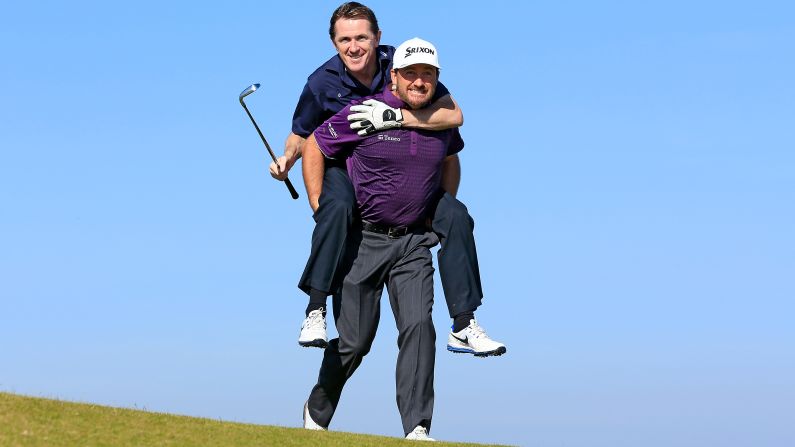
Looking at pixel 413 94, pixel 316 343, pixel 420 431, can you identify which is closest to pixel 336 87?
pixel 413 94

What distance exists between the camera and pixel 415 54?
11.7 m

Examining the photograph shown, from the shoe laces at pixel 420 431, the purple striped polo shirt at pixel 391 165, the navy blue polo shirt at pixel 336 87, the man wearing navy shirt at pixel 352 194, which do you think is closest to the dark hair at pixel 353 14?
the man wearing navy shirt at pixel 352 194

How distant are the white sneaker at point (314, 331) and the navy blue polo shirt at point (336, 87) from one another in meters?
1.95

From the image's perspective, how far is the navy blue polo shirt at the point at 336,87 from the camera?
1223cm

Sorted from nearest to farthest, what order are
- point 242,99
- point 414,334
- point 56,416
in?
point 56,416
point 414,334
point 242,99

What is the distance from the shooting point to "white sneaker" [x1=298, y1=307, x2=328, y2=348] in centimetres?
1162

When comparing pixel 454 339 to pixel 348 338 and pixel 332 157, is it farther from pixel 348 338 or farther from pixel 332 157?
pixel 332 157

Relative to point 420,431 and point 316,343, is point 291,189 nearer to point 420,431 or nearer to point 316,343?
point 316,343

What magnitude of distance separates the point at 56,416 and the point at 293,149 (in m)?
3.49

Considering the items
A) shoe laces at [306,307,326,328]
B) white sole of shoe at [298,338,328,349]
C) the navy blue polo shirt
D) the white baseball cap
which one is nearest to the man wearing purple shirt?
the white baseball cap

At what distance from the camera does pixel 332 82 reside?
40.3 feet

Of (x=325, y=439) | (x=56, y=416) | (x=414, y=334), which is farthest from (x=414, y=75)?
(x=56, y=416)

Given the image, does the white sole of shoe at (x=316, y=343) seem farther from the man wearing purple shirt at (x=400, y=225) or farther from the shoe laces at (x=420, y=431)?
the shoe laces at (x=420, y=431)

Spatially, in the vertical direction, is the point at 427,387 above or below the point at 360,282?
below
